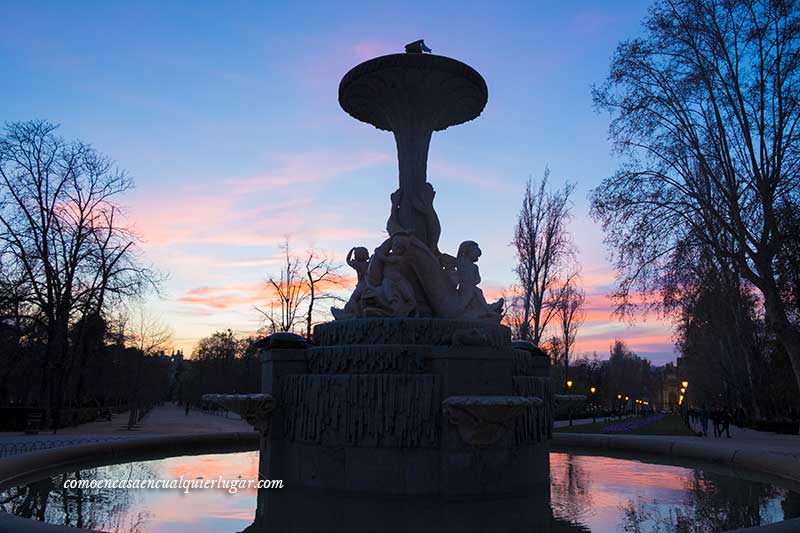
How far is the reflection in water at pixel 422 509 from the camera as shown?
746 centimetres

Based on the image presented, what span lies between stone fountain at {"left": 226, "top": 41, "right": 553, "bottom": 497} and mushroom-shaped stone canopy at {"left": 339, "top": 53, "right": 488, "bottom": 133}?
38 millimetres

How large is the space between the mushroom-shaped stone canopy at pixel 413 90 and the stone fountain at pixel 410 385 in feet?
0.12

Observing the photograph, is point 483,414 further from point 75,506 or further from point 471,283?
point 75,506

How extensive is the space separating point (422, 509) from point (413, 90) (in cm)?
827

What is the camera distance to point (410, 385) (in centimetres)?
952

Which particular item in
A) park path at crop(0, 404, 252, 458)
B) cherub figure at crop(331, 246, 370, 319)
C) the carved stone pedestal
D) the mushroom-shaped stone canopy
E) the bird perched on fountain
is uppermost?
the bird perched on fountain

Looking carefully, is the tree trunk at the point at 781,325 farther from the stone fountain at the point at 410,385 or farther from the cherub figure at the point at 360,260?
the cherub figure at the point at 360,260

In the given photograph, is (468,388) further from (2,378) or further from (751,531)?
(2,378)

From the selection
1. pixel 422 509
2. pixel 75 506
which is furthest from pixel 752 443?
pixel 75 506

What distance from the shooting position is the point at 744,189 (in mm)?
22141

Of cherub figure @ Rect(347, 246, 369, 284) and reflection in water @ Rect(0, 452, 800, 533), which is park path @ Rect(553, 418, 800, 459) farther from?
cherub figure @ Rect(347, 246, 369, 284)

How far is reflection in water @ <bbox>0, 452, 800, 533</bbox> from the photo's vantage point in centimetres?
746

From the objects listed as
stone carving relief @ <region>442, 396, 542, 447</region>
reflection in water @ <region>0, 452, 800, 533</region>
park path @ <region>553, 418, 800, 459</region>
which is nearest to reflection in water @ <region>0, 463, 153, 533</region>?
reflection in water @ <region>0, 452, 800, 533</region>

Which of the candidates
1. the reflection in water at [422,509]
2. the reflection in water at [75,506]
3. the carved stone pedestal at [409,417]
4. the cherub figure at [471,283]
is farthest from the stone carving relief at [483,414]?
the reflection in water at [75,506]
